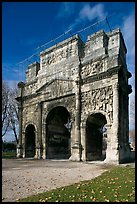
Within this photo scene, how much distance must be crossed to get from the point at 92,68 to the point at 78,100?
10.0ft

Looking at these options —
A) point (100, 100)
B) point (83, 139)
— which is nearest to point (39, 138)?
point (83, 139)

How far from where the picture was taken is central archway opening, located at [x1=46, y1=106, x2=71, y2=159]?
22.2 m

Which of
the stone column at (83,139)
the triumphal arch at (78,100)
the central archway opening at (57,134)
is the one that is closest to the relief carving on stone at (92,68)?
the triumphal arch at (78,100)

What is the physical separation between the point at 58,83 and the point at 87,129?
545 centimetres

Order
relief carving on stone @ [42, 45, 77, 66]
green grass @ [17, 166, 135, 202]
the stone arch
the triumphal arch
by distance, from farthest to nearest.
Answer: the stone arch < relief carving on stone @ [42, 45, 77, 66] < the triumphal arch < green grass @ [17, 166, 135, 202]

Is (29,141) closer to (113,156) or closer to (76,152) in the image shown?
(76,152)

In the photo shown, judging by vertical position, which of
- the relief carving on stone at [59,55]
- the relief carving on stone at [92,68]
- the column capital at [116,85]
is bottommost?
the column capital at [116,85]

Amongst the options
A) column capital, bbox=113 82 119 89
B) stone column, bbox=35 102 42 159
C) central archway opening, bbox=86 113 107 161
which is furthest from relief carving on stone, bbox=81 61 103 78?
stone column, bbox=35 102 42 159

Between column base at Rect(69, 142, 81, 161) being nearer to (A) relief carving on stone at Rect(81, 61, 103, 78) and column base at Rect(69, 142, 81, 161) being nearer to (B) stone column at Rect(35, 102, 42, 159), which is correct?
(B) stone column at Rect(35, 102, 42, 159)

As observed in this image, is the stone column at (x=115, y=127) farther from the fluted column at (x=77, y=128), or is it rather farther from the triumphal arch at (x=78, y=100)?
the fluted column at (x=77, y=128)

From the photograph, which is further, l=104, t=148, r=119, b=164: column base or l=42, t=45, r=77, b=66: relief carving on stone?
l=42, t=45, r=77, b=66: relief carving on stone

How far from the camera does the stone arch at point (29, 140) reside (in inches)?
953

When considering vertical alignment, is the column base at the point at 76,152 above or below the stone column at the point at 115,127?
below

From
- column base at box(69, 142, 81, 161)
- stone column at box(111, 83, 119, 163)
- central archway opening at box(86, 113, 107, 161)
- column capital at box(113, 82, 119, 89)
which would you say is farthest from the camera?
central archway opening at box(86, 113, 107, 161)
